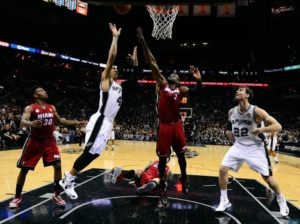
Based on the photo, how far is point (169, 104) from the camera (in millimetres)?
5988

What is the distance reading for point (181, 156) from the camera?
619 centimetres

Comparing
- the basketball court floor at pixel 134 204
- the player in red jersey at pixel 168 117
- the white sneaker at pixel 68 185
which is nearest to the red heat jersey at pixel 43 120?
the white sneaker at pixel 68 185

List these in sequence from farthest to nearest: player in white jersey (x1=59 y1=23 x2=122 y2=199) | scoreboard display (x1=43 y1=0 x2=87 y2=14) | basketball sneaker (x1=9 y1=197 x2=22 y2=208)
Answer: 1. scoreboard display (x1=43 y1=0 x2=87 y2=14)
2. basketball sneaker (x1=9 y1=197 x2=22 y2=208)
3. player in white jersey (x1=59 y1=23 x2=122 y2=199)

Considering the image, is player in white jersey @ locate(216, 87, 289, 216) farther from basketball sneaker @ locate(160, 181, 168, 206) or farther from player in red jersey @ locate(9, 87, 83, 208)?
player in red jersey @ locate(9, 87, 83, 208)

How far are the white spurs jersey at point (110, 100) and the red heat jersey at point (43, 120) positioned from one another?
3.59 ft

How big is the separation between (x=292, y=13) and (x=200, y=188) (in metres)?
27.1

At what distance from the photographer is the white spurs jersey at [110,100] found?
17.6ft

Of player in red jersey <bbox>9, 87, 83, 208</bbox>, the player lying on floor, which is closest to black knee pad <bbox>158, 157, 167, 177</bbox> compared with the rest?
the player lying on floor

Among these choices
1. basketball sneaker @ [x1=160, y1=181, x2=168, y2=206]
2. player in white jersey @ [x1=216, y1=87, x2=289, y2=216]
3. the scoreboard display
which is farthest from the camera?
the scoreboard display

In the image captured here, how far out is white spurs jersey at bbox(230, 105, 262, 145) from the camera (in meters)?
5.82

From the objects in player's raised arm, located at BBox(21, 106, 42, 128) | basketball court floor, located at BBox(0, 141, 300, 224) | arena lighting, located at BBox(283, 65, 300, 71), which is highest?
arena lighting, located at BBox(283, 65, 300, 71)

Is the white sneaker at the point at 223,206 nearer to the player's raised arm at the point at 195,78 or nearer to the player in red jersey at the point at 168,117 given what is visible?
the player in red jersey at the point at 168,117

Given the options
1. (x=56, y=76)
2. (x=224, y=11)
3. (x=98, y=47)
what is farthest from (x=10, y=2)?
(x=224, y=11)

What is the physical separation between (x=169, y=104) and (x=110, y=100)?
1.13 metres
